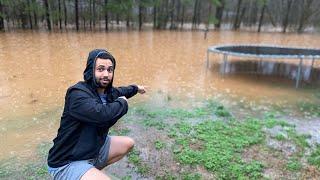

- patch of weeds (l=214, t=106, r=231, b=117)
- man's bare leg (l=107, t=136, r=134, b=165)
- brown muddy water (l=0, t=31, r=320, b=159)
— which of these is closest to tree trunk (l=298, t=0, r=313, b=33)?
brown muddy water (l=0, t=31, r=320, b=159)

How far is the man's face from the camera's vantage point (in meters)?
2.36

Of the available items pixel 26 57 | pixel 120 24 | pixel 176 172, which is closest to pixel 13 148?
pixel 176 172

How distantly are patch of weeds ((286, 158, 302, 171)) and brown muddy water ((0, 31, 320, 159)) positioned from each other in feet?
8.35

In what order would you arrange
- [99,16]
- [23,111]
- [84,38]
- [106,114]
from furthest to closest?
[99,16]
[84,38]
[23,111]
[106,114]

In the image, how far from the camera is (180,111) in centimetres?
554

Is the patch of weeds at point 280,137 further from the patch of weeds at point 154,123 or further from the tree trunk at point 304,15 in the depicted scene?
the tree trunk at point 304,15

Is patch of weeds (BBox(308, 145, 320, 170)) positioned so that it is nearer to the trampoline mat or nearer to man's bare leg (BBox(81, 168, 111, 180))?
man's bare leg (BBox(81, 168, 111, 180))

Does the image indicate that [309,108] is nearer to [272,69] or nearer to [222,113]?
[222,113]

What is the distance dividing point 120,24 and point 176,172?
18251 millimetres

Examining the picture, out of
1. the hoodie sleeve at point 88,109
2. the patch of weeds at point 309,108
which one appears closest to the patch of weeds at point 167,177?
the hoodie sleeve at point 88,109

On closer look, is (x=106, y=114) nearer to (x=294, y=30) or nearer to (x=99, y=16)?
(x=99, y=16)

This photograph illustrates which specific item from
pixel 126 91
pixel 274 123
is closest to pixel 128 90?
pixel 126 91

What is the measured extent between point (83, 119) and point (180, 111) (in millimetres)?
3385

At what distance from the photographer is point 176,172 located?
354 centimetres
